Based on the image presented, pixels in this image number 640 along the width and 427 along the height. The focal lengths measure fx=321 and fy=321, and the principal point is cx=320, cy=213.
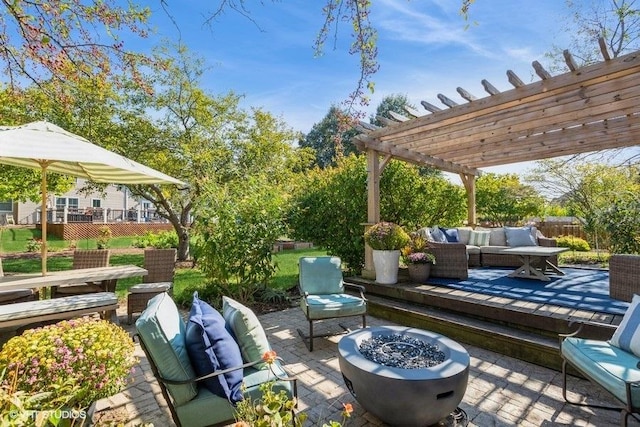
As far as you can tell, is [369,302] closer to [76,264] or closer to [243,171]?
[76,264]

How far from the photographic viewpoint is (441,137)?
594 cm

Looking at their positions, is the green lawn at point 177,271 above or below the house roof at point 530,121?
below

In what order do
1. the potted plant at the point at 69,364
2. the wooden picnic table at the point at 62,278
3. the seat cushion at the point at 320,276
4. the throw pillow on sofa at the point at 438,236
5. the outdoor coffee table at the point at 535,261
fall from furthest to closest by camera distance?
1. the throw pillow on sofa at the point at 438,236
2. the outdoor coffee table at the point at 535,261
3. the seat cushion at the point at 320,276
4. the wooden picnic table at the point at 62,278
5. the potted plant at the point at 69,364

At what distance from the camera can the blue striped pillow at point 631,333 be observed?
2.60 m

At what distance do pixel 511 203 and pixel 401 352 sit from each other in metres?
14.5

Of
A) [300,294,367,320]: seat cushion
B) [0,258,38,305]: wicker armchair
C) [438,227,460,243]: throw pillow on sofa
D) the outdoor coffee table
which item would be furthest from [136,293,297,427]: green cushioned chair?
[438,227,460,243]: throw pillow on sofa

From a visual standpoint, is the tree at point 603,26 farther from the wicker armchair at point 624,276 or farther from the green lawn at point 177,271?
the green lawn at point 177,271

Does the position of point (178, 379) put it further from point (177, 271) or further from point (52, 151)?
point (177, 271)

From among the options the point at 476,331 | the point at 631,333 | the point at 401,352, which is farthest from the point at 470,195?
the point at 401,352

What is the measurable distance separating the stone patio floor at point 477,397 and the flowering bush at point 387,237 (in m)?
2.18

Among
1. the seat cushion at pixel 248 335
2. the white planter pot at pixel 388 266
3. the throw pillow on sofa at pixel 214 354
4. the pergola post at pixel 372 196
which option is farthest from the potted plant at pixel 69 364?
the pergola post at pixel 372 196

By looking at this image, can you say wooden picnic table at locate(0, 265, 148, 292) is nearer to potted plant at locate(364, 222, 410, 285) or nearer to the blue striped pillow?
potted plant at locate(364, 222, 410, 285)

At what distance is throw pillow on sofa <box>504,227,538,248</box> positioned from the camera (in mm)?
7344

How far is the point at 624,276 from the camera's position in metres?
4.40
